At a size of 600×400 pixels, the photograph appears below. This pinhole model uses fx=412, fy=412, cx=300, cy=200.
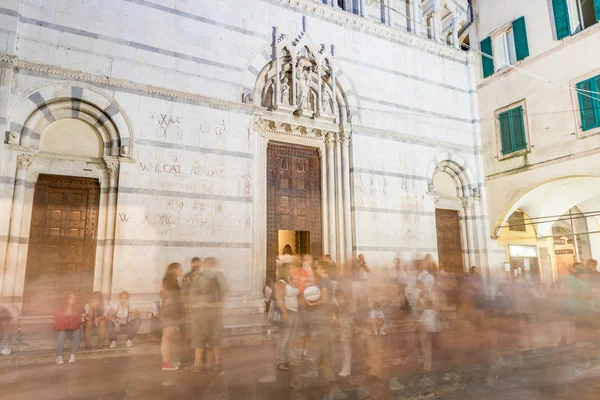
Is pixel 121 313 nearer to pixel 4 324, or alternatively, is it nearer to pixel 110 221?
pixel 4 324

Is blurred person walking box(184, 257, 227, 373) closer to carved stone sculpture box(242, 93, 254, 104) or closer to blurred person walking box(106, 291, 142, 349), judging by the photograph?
blurred person walking box(106, 291, 142, 349)

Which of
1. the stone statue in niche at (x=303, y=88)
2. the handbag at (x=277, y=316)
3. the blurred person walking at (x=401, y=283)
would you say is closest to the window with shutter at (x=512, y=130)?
the blurred person walking at (x=401, y=283)

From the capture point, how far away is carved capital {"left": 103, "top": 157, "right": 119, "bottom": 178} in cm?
944

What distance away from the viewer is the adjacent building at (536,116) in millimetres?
12719

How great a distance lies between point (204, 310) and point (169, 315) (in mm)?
700

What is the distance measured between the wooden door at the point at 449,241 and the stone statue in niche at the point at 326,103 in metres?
5.31

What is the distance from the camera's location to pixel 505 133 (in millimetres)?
14828

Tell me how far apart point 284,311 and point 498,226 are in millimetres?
11121

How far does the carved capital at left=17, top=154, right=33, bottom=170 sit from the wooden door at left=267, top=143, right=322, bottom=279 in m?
5.71

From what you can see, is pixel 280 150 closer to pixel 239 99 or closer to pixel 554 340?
pixel 239 99

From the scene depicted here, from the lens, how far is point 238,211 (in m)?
10.5

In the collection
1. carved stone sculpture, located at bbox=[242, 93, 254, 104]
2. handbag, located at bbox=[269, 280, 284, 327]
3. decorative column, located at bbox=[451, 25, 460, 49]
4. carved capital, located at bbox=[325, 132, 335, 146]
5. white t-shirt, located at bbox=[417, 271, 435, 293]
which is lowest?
handbag, located at bbox=[269, 280, 284, 327]

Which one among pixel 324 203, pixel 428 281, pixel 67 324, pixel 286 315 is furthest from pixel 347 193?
pixel 67 324

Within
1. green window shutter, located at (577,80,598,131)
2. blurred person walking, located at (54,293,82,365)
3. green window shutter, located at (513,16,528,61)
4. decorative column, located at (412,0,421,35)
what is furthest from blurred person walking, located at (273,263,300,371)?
green window shutter, located at (513,16,528,61)
